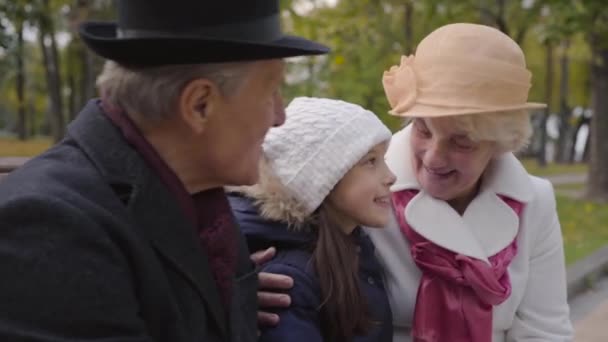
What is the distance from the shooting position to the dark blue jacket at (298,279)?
2.15 meters

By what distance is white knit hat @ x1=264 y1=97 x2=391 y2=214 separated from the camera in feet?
7.38

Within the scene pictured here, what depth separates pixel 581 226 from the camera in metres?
11.0

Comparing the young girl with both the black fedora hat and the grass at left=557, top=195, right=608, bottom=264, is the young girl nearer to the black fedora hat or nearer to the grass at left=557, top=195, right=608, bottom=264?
the black fedora hat

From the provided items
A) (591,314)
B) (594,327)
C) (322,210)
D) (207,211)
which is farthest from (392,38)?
(207,211)

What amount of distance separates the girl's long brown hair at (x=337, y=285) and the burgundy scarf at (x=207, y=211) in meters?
0.43

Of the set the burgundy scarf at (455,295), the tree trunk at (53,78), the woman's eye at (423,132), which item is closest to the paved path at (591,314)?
the burgundy scarf at (455,295)

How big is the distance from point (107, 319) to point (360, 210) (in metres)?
1.01

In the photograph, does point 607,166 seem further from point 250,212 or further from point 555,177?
point 250,212

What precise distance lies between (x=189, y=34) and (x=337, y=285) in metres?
0.90

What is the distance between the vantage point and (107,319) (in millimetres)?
1434

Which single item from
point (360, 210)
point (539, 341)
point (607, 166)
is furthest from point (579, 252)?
point (360, 210)

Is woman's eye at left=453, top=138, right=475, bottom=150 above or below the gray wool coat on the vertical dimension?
below

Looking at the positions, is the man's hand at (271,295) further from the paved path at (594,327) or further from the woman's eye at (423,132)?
the paved path at (594,327)

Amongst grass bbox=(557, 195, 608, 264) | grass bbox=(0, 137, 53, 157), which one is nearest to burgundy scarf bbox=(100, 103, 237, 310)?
grass bbox=(557, 195, 608, 264)
